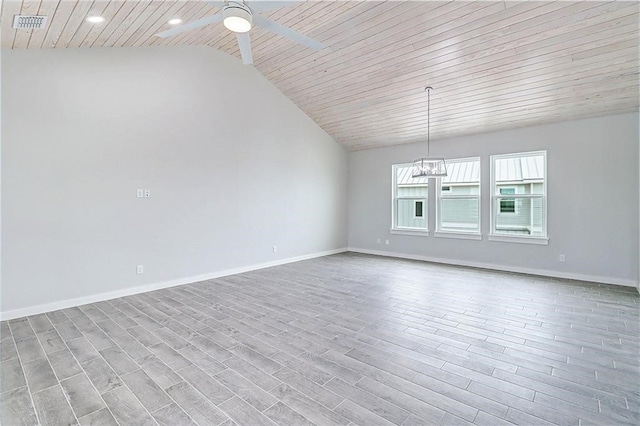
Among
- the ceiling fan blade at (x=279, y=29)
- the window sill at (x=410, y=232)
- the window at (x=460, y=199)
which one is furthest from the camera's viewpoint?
the window sill at (x=410, y=232)

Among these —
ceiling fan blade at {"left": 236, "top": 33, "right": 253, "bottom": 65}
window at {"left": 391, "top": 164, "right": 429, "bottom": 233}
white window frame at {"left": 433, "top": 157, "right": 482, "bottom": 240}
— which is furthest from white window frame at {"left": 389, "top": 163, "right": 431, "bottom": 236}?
ceiling fan blade at {"left": 236, "top": 33, "right": 253, "bottom": 65}

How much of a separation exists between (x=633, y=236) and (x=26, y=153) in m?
8.33

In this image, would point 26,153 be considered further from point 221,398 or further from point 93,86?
point 221,398

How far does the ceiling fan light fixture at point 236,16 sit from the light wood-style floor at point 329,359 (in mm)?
2716

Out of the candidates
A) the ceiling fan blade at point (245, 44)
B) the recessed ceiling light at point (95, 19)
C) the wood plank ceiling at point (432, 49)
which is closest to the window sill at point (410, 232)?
the wood plank ceiling at point (432, 49)

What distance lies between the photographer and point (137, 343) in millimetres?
2803

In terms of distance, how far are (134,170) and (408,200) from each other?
18.5 ft

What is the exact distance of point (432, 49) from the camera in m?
4.19

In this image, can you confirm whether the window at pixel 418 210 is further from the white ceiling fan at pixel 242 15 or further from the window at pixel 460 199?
the white ceiling fan at pixel 242 15

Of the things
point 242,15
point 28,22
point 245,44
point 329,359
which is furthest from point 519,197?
point 28,22

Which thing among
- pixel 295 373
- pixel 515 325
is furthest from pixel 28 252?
pixel 515 325

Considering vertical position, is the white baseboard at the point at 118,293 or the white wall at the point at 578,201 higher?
the white wall at the point at 578,201

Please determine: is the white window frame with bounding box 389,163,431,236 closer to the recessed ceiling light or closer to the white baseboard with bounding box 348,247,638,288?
the white baseboard with bounding box 348,247,638,288

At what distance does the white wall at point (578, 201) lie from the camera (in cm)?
477
